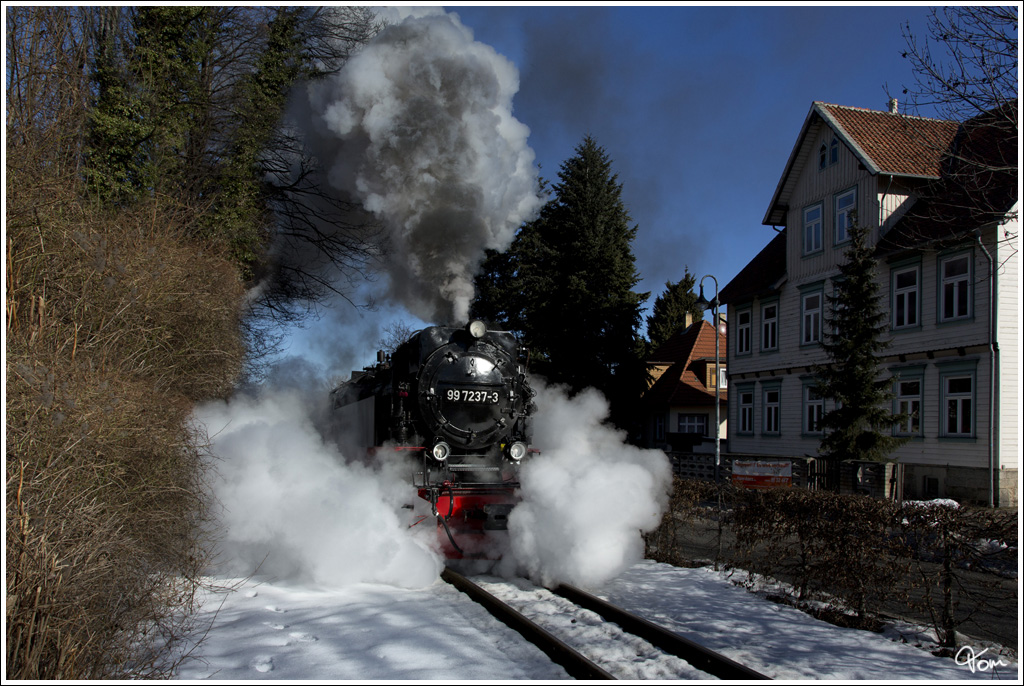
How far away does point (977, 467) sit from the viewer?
1506cm

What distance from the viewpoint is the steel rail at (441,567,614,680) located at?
15.4ft

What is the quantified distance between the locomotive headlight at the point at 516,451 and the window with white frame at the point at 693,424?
77.0 feet

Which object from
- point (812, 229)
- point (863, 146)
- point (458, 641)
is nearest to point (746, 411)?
point (812, 229)

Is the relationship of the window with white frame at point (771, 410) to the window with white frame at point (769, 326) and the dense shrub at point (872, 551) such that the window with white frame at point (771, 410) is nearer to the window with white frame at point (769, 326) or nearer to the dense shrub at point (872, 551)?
the window with white frame at point (769, 326)

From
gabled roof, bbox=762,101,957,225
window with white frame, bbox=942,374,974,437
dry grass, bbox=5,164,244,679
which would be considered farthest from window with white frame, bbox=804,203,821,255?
dry grass, bbox=5,164,244,679

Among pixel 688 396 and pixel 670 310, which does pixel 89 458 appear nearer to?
pixel 688 396

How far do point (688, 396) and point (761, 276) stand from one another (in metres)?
8.44

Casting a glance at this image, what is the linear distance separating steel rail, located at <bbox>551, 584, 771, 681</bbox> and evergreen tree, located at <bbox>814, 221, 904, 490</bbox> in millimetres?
11224

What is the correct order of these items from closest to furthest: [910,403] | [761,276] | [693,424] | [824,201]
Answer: [910,403] → [824,201] → [761,276] → [693,424]

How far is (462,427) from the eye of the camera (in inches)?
340

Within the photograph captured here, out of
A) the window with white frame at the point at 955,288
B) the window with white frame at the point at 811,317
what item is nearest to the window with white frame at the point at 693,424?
the window with white frame at the point at 811,317

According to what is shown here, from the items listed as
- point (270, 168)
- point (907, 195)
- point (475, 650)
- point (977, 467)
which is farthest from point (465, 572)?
point (907, 195)

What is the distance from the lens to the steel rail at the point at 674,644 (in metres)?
4.66

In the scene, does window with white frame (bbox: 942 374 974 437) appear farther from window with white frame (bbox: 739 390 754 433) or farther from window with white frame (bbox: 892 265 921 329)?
window with white frame (bbox: 739 390 754 433)
